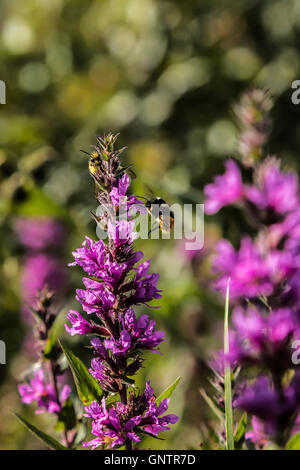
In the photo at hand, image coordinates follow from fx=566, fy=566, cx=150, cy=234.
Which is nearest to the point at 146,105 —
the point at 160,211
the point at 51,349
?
the point at 160,211

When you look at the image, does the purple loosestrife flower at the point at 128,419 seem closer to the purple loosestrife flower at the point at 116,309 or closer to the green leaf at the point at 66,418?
the purple loosestrife flower at the point at 116,309

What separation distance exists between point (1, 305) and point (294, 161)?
928 mm

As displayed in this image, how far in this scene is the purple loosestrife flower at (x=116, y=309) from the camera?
20.5 inches

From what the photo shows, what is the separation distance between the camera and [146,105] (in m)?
1.93

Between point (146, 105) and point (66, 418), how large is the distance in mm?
1427

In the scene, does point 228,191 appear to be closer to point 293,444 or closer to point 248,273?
point 248,273

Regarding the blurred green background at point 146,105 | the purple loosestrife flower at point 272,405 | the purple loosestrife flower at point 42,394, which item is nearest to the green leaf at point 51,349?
the purple loosestrife flower at point 42,394

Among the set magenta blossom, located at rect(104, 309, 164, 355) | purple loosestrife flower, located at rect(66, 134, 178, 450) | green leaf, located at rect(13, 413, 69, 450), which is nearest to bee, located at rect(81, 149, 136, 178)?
purple loosestrife flower, located at rect(66, 134, 178, 450)

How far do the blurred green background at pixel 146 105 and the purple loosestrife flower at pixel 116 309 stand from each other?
732 mm

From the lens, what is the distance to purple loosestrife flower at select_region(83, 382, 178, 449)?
519 mm

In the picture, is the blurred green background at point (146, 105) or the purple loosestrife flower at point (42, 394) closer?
the purple loosestrife flower at point (42, 394)

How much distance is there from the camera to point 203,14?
2.03 meters
